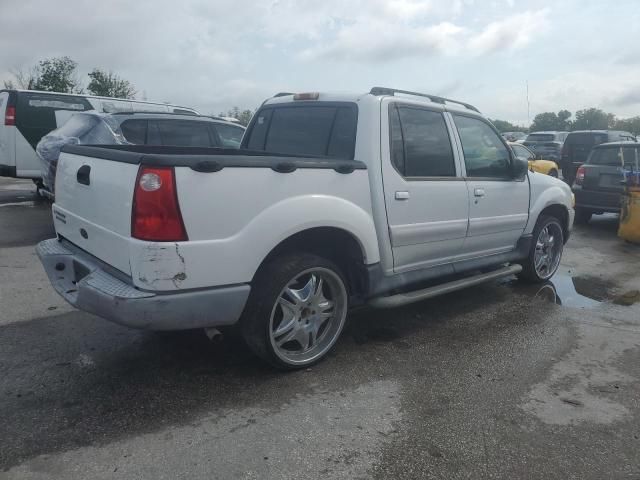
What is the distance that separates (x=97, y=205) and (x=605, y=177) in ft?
28.7

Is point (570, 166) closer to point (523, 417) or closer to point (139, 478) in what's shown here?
point (523, 417)

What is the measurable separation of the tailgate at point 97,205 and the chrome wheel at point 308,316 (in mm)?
1023

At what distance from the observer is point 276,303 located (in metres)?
3.40

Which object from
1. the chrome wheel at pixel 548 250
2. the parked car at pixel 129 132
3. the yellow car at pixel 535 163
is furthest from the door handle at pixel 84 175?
the yellow car at pixel 535 163

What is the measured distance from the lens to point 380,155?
12.9ft

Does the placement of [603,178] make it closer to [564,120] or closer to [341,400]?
[341,400]

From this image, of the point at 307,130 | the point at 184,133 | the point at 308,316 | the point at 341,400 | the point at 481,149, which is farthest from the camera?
the point at 184,133

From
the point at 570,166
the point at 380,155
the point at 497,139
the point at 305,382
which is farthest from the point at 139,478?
the point at 570,166

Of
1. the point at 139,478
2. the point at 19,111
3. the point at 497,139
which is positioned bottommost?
the point at 139,478

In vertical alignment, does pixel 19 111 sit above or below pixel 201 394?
above

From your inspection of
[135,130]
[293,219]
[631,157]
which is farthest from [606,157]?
[293,219]

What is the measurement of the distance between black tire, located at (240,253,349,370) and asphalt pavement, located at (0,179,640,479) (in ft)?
0.44

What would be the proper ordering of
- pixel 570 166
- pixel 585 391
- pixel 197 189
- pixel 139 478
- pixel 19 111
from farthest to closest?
1. pixel 570 166
2. pixel 19 111
3. pixel 585 391
4. pixel 197 189
5. pixel 139 478

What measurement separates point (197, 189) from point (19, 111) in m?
9.10
